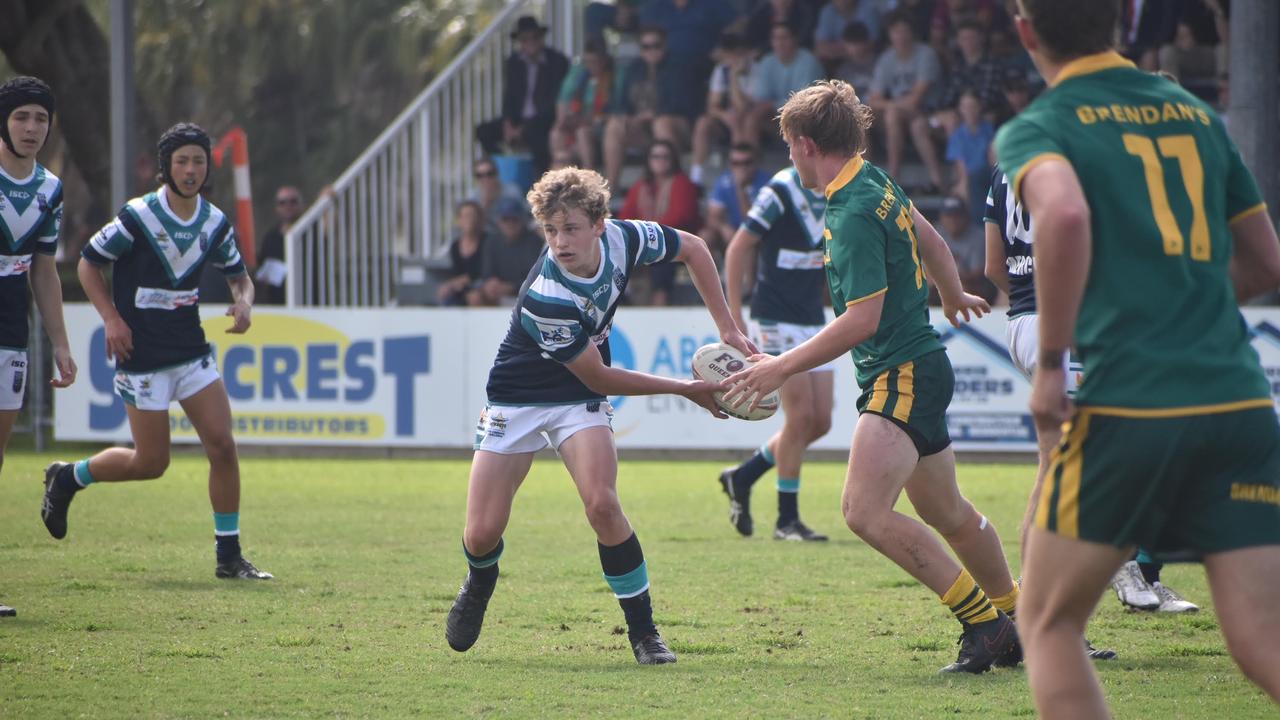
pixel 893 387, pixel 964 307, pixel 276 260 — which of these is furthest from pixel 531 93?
pixel 893 387

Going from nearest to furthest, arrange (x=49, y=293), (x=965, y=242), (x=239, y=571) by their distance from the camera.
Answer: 1. (x=49, y=293)
2. (x=239, y=571)
3. (x=965, y=242)

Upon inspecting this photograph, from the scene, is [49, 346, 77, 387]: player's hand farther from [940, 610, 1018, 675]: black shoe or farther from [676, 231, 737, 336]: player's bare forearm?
[940, 610, 1018, 675]: black shoe

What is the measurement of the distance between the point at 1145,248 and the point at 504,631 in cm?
373

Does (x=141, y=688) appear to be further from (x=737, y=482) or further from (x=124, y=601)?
(x=737, y=482)

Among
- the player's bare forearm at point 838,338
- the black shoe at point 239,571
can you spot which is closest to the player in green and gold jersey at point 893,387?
the player's bare forearm at point 838,338

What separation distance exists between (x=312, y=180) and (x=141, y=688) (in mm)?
34138

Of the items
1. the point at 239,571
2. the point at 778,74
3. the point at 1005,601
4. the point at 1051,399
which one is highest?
the point at 778,74

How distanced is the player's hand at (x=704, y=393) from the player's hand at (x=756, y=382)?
0.60 ft

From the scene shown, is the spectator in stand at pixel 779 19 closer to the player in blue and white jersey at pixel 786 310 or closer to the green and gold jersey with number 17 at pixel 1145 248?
the player in blue and white jersey at pixel 786 310

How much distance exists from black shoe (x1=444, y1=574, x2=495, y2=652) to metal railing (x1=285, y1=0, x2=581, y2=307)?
37.8ft

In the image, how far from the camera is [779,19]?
57.4 ft

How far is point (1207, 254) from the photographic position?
10.5 feet

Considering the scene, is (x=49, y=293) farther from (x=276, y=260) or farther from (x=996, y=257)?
(x=276, y=260)

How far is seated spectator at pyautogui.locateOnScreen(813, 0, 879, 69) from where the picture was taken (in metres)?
17.3
